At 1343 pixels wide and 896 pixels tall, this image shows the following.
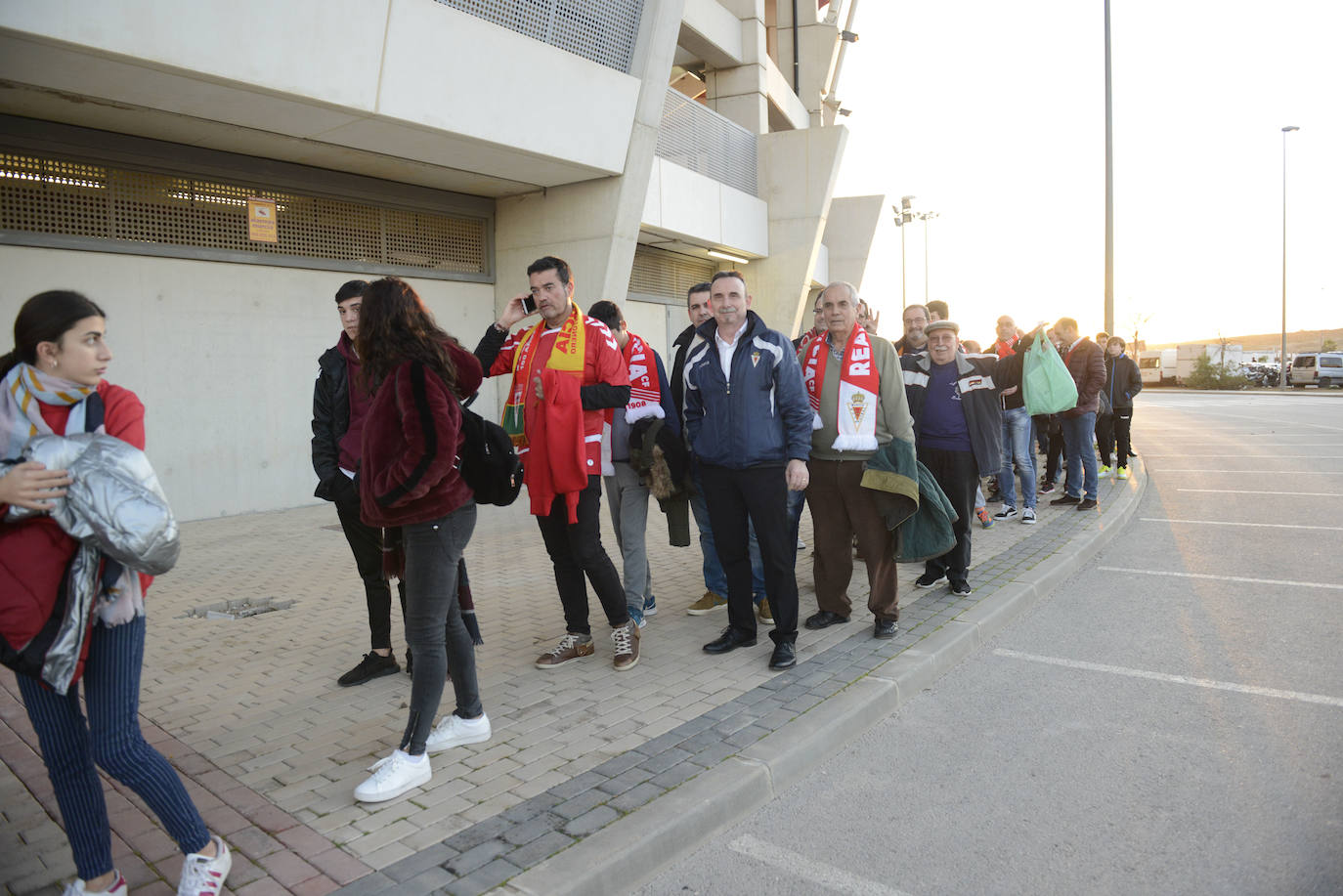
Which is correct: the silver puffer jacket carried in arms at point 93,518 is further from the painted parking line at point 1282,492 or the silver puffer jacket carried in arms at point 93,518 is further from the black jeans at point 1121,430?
the painted parking line at point 1282,492

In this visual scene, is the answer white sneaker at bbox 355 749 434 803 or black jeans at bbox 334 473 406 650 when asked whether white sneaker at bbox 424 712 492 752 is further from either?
black jeans at bbox 334 473 406 650

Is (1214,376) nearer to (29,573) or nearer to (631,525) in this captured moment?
(631,525)

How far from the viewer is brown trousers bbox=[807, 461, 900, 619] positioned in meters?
5.30

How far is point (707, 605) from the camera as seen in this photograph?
598 centimetres

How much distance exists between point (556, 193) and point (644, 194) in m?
1.23

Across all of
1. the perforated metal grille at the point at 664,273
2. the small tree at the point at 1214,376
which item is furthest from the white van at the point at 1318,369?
the perforated metal grille at the point at 664,273

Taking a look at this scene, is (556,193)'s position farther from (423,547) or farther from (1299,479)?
(1299,479)

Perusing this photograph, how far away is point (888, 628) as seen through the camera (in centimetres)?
528

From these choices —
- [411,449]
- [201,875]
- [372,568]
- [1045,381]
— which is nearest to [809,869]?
[201,875]

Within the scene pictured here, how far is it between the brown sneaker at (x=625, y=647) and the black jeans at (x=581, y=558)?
40 millimetres

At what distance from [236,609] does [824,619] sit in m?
4.06

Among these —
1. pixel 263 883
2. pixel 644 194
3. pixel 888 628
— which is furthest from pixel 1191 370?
pixel 263 883

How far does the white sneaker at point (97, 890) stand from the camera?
2652 mm

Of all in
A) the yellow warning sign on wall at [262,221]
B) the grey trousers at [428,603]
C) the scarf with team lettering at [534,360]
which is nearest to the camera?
the grey trousers at [428,603]
